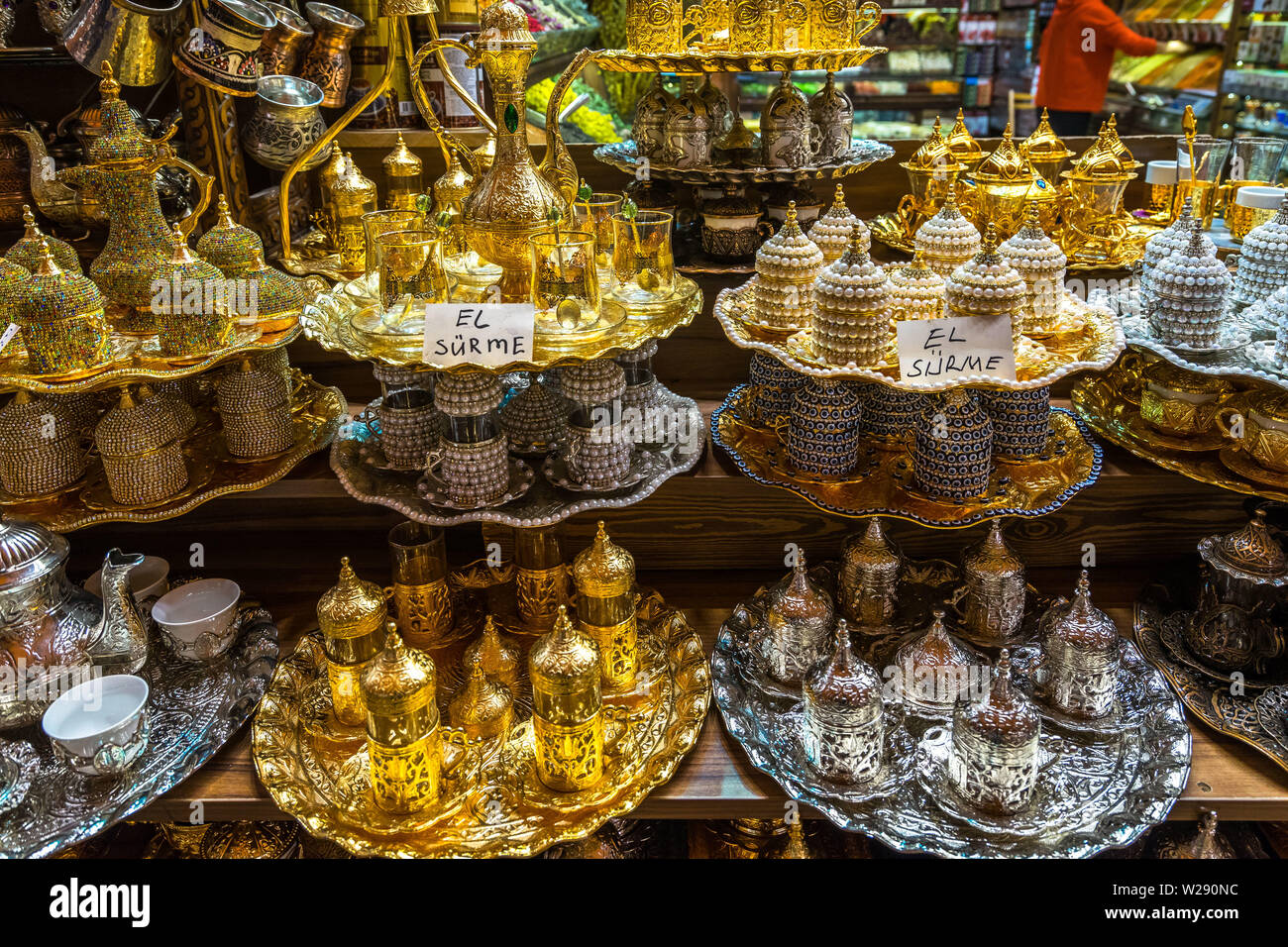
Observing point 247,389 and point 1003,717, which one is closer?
point 1003,717

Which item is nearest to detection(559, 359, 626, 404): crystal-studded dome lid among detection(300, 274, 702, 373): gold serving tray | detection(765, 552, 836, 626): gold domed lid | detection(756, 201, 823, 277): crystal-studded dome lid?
detection(300, 274, 702, 373): gold serving tray

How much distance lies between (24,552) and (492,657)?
2.05 feet

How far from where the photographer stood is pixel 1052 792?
1145 mm

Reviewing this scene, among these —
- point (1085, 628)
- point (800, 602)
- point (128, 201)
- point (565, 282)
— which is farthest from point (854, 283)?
point (128, 201)

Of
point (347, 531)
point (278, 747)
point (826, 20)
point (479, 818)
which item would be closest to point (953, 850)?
point (479, 818)

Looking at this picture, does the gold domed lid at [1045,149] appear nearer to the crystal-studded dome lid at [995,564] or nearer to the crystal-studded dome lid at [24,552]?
the crystal-studded dome lid at [995,564]

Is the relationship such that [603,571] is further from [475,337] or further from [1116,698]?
[1116,698]

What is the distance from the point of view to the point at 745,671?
134 cm

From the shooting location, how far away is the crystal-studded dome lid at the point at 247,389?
4.24ft

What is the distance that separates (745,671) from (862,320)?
532 millimetres

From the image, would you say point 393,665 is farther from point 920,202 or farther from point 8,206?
point 920,202

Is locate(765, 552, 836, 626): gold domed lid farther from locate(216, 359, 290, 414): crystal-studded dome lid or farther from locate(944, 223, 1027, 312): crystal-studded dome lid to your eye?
locate(216, 359, 290, 414): crystal-studded dome lid

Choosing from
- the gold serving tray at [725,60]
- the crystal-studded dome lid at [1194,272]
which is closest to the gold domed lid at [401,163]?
the gold serving tray at [725,60]

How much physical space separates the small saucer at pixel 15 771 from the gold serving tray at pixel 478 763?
0.27 meters
